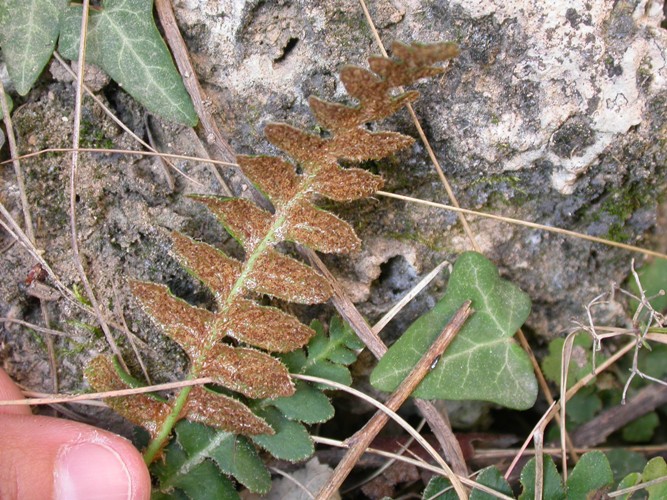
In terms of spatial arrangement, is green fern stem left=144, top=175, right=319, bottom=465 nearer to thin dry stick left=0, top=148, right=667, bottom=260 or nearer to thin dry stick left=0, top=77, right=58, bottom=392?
thin dry stick left=0, top=148, right=667, bottom=260

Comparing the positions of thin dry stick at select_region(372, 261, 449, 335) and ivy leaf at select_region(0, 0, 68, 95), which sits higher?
ivy leaf at select_region(0, 0, 68, 95)

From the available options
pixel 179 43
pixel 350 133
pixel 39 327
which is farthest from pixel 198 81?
pixel 39 327

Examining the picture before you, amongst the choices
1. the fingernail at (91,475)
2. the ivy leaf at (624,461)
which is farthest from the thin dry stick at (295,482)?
the ivy leaf at (624,461)

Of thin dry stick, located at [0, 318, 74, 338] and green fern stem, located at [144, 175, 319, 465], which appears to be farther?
thin dry stick, located at [0, 318, 74, 338]

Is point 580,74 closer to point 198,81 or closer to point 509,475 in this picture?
point 198,81

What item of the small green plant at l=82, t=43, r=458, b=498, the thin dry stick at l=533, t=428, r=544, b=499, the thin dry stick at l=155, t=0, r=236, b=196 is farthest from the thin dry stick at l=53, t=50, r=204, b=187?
the thin dry stick at l=533, t=428, r=544, b=499

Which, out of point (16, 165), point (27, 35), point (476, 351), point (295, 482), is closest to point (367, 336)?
point (476, 351)

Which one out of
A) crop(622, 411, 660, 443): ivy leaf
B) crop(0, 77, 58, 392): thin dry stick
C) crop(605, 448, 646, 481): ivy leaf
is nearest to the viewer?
crop(0, 77, 58, 392): thin dry stick

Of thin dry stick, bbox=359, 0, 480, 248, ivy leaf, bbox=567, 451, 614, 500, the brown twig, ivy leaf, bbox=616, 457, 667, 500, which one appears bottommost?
the brown twig
